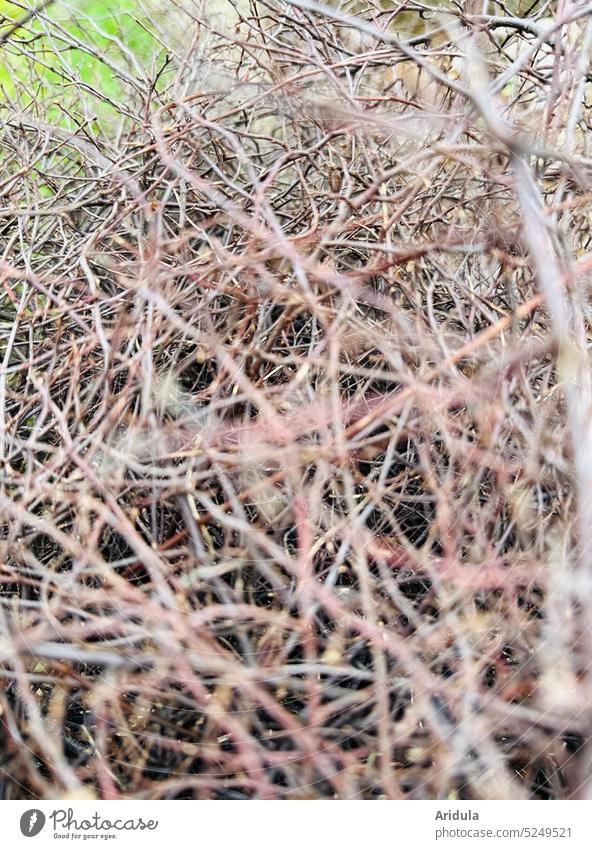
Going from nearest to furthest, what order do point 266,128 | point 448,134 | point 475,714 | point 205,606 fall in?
point 475,714 → point 205,606 → point 448,134 → point 266,128

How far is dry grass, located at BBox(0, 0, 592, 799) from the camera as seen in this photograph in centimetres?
51

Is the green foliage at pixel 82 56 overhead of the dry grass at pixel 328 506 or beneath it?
→ overhead

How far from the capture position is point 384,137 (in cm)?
82

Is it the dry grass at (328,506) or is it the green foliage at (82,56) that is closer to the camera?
the dry grass at (328,506)

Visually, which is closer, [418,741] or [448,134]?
[418,741]

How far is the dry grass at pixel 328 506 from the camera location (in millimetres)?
509

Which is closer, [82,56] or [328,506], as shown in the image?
[328,506]

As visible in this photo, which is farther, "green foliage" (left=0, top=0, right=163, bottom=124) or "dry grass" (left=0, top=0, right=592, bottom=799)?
"green foliage" (left=0, top=0, right=163, bottom=124)

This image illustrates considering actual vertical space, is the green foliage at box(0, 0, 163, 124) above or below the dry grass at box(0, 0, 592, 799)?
above

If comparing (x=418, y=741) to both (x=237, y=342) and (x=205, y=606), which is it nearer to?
(x=205, y=606)

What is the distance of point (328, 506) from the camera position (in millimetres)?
654

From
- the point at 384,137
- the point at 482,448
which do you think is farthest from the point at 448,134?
the point at 482,448

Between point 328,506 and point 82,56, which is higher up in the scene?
point 82,56
